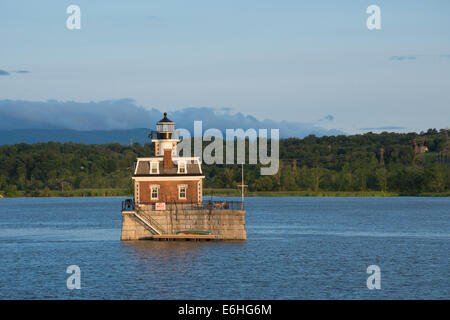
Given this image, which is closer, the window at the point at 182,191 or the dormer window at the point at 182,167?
the window at the point at 182,191

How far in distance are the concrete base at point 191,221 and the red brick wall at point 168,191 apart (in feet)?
8.36

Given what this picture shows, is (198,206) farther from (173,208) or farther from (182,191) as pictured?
(182,191)

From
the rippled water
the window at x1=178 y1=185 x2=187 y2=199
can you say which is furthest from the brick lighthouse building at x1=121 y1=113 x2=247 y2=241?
the rippled water

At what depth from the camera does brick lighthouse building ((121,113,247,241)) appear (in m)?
62.5

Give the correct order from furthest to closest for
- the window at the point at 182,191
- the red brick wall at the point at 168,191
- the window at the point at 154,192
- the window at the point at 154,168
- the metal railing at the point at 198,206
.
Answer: the window at the point at 154,168 → the window at the point at 182,191 → the window at the point at 154,192 → the red brick wall at the point at 168,191 → the metal railing at the point at 198,206

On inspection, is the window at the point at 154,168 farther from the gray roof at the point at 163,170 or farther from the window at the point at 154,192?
the window at the point at 154,192

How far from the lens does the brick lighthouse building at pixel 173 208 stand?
6250 cm

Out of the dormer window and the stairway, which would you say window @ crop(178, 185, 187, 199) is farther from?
the stairway

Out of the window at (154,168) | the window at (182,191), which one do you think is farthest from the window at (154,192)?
the window at (182,191)

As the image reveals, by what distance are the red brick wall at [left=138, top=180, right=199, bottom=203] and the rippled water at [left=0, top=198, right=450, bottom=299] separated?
403cm

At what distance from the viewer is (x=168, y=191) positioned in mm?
65438

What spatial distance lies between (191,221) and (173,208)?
1953 mm
